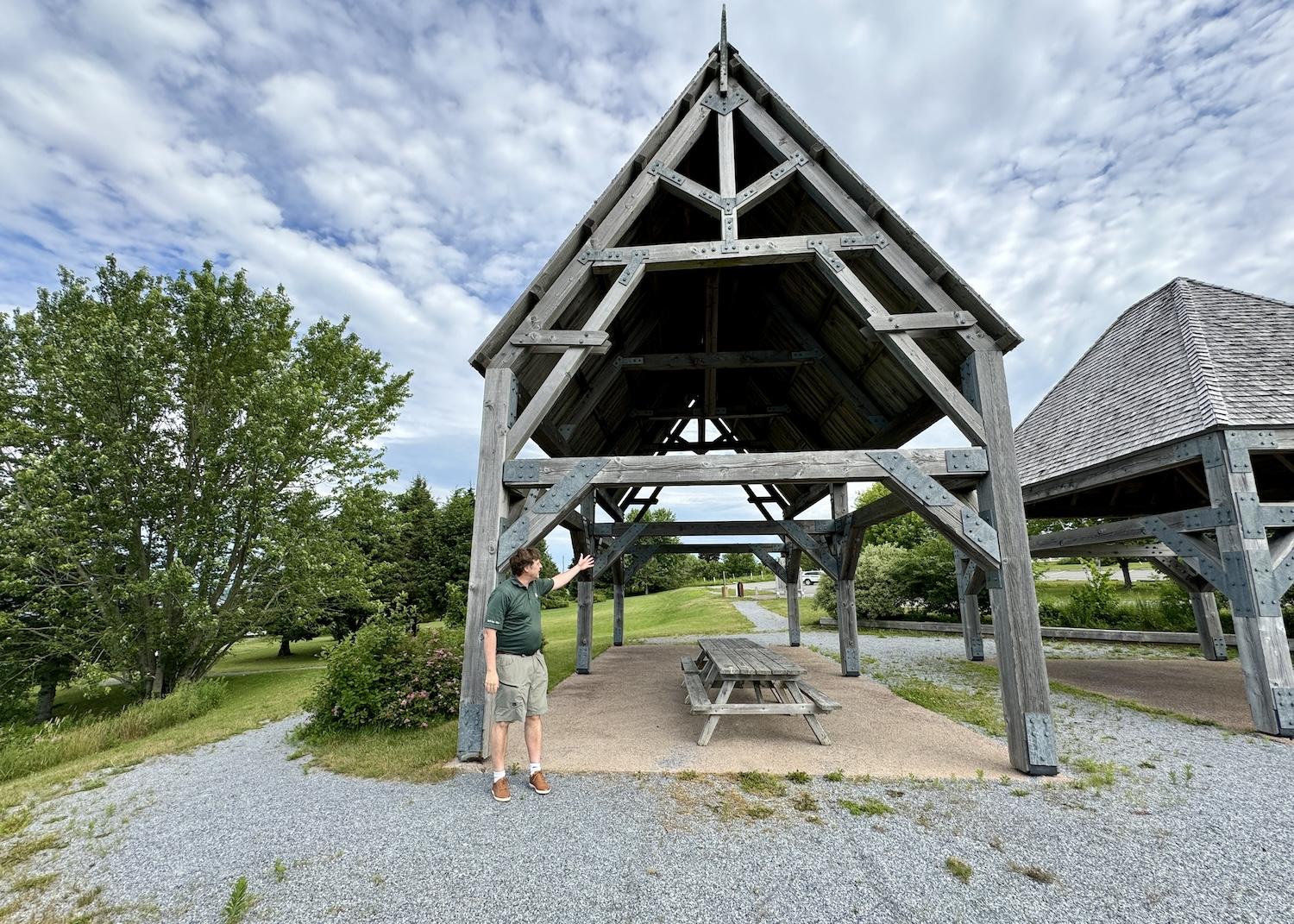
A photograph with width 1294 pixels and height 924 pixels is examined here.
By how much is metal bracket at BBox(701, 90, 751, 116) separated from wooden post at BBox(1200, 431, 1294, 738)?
6761 millimetres

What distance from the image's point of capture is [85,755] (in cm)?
616

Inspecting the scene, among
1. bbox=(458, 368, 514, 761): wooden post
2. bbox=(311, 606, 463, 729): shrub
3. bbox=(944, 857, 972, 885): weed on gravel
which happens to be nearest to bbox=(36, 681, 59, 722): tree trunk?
bbox=(311, 606, 463, 729): shrub

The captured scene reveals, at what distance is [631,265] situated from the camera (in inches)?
225

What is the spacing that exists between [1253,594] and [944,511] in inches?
156

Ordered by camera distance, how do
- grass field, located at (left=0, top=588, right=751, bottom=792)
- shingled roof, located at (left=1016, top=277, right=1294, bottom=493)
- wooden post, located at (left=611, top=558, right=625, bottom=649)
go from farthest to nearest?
1. wooden post, located at (left=611, top=558, right=625, bottom=649)
2. shingled roof, located at (left=1016, top=277, right=1294, bottom=493)
3. grass field, located at (left=0, top=588, right=751, bottom=792)

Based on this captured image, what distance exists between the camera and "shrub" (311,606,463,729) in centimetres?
611

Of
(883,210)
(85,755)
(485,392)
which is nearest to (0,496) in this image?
(85,755)

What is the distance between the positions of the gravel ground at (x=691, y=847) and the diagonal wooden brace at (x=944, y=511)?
1910 mm

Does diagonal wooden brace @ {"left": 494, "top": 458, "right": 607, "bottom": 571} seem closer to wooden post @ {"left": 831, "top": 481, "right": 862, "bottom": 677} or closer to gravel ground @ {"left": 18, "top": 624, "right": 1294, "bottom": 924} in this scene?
gravel ground @ {"left": 18, "top": 624, "right": 1294, "bottom": 924}

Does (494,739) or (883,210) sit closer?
(494,739)

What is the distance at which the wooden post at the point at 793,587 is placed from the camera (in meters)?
12.4

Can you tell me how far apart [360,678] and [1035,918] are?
6.46m

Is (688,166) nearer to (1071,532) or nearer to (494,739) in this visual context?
(494,739)

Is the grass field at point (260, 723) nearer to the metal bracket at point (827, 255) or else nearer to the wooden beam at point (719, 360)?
the wooden beam at point (719, 360)
